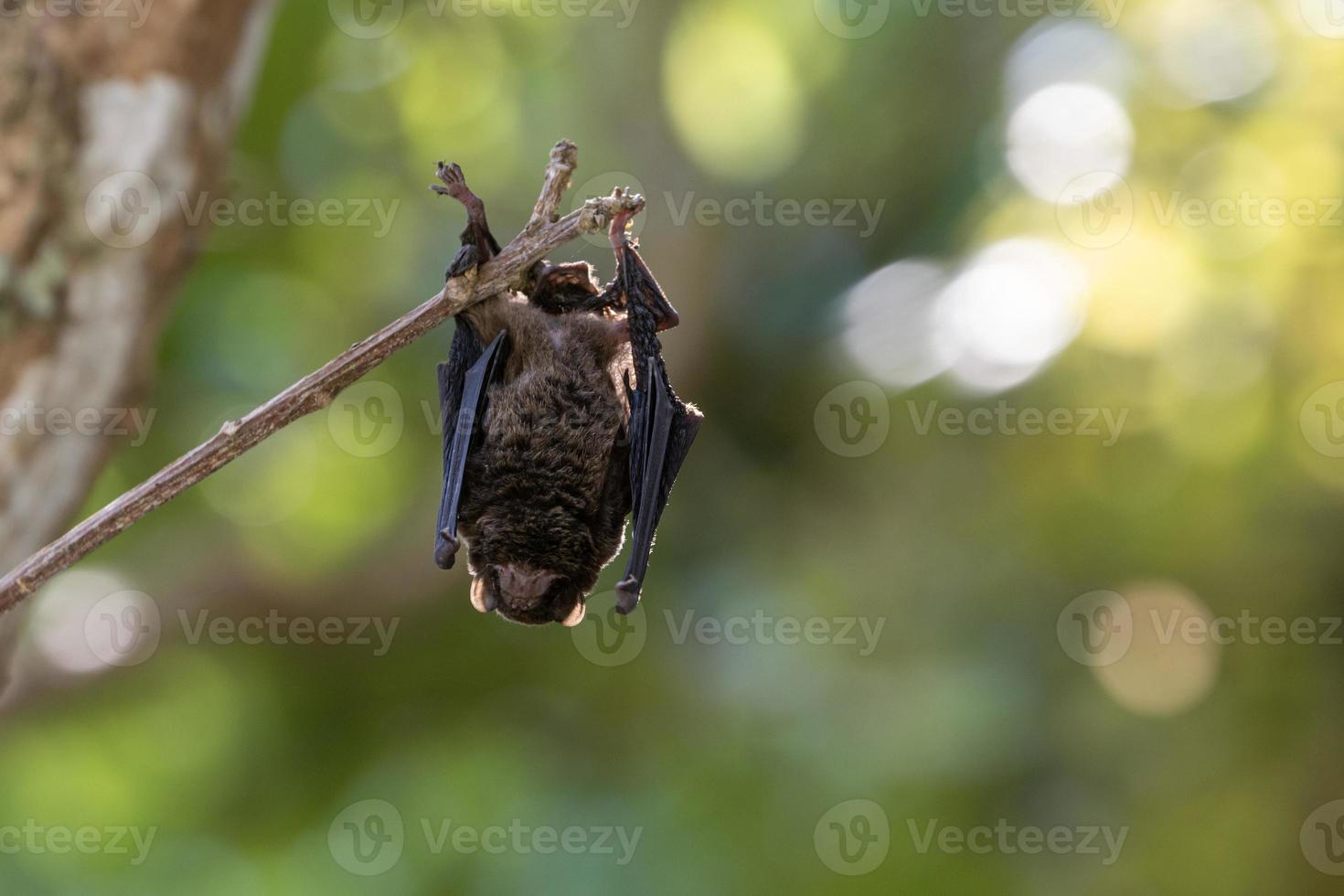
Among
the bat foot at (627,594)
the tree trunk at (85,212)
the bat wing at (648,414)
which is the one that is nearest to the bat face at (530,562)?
the bat wing at (648,414)

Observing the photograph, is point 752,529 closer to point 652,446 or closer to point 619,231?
point 652,446

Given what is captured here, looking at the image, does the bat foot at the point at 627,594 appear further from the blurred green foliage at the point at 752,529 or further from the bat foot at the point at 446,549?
the blurred green foliage at the point at 752,529

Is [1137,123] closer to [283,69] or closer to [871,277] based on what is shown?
[871,277]

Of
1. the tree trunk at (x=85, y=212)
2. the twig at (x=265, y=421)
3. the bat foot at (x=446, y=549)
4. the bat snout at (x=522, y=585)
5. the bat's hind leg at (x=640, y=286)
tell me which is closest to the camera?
the twig at (x=265, y=421)

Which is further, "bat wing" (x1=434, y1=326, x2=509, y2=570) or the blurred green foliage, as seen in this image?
the blurred green foliage

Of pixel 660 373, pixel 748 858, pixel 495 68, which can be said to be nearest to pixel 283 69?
pixel 495 68

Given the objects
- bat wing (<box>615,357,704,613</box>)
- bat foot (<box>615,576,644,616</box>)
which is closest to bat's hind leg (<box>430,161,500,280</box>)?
bat wing (<box>615,357,704,613</box>)

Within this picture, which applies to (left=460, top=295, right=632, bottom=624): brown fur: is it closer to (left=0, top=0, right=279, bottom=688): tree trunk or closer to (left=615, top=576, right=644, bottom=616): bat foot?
(left=615, top=576, right=644, bottom=616): bat foot
